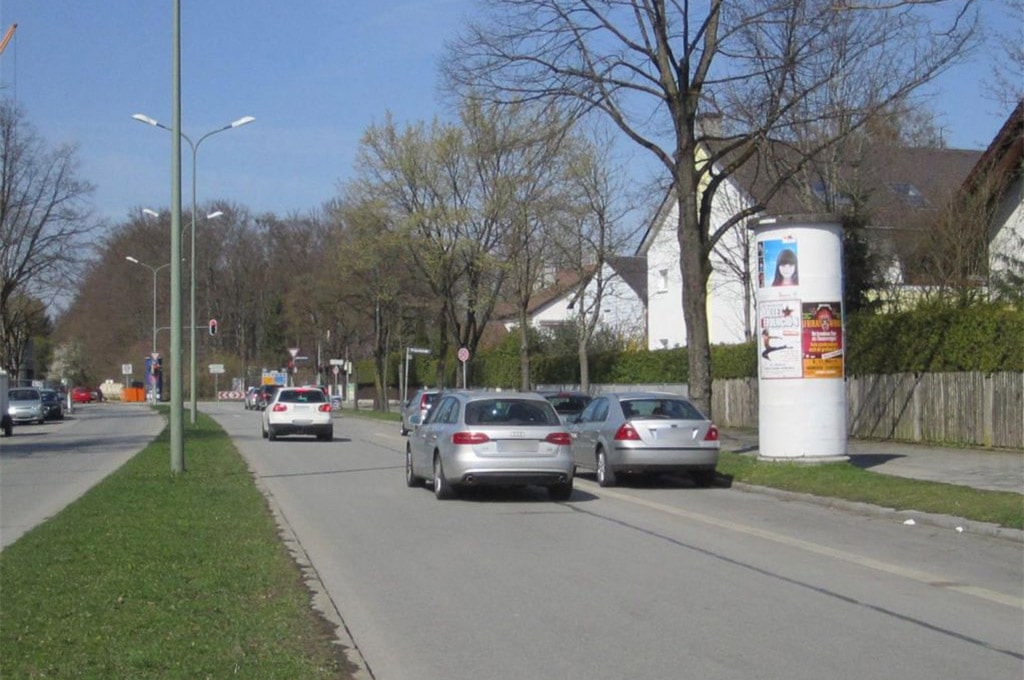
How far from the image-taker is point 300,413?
3494 cm

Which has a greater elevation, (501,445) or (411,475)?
(501,445)

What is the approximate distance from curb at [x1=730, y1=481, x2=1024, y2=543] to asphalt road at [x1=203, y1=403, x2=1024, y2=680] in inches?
5.9

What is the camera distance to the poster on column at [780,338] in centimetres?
2025

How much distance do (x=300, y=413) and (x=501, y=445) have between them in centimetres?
1902

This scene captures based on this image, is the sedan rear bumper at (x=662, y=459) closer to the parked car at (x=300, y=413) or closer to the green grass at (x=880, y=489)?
the green grass at (x=880, y=489)

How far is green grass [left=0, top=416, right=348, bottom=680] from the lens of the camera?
7.14 metres

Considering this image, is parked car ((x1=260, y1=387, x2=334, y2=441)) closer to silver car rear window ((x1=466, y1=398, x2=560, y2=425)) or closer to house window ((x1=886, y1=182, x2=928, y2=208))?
→ house window ((x1=886, y1=182, x2=928, y2=208))

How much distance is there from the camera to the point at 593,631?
27.8 feet

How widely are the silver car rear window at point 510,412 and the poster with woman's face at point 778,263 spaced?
5.08 meters

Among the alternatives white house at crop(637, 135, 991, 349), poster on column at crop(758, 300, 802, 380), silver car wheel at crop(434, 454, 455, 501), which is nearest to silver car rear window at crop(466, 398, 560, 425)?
silver car wheel at crop(434, 454, 455, 501)

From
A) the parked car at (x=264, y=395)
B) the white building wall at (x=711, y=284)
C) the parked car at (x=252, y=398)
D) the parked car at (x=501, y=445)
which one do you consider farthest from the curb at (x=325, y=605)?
the parked car at (x=252, y=398)

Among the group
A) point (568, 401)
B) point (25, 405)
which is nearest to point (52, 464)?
point (568, 401)

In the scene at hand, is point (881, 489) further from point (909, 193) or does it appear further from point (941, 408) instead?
point (909, 193)

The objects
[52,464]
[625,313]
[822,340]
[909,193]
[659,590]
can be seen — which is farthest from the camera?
[625,313]
